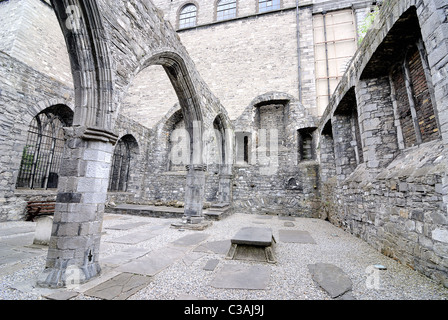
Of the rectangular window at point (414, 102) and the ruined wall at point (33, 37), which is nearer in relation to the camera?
the rectangular window at point (414, 102)

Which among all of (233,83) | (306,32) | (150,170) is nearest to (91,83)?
(150,170)

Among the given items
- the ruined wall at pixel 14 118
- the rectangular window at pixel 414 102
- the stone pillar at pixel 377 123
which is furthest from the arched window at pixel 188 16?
the rectangular window at pixel 414 102

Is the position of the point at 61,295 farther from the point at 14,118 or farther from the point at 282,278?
the point at 14,118

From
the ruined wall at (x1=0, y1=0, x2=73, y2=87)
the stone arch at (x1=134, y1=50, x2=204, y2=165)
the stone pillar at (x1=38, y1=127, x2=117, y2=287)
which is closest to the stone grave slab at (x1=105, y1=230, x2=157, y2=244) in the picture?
the stone pillar at (x1=38, y1=127, x2=117, y2=287)

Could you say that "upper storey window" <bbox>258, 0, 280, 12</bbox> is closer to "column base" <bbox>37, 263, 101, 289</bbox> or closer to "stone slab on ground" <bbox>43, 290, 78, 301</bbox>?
"column base" <bbox>37, 263, 101, 289</bbox>

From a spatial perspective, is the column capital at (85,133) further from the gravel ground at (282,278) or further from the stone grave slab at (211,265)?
the stone grave slab at (211,265)

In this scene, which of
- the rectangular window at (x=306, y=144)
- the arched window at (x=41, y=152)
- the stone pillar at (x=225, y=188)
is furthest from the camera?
the rectangular window at (x=306, y=144)

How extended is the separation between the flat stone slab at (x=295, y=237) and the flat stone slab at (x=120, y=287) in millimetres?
3263

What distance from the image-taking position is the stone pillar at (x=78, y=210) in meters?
2.42

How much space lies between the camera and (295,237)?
4949 millimetres

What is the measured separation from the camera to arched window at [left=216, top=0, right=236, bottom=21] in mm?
14008

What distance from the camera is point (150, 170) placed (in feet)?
37.0

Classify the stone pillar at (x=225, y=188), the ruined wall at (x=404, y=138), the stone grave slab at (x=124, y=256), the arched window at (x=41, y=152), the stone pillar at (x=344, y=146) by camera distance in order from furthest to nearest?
1. the stone pillar at (x=225, y=188)
2. the arched window at (x=41, y=152)
3. the stone pillar at (x=344, y=146)
4. the stone grave slab at (x=124, y=256)
5. the ruined wall at (x=404, y=138)

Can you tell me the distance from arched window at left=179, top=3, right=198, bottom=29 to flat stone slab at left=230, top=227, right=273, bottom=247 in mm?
15808
